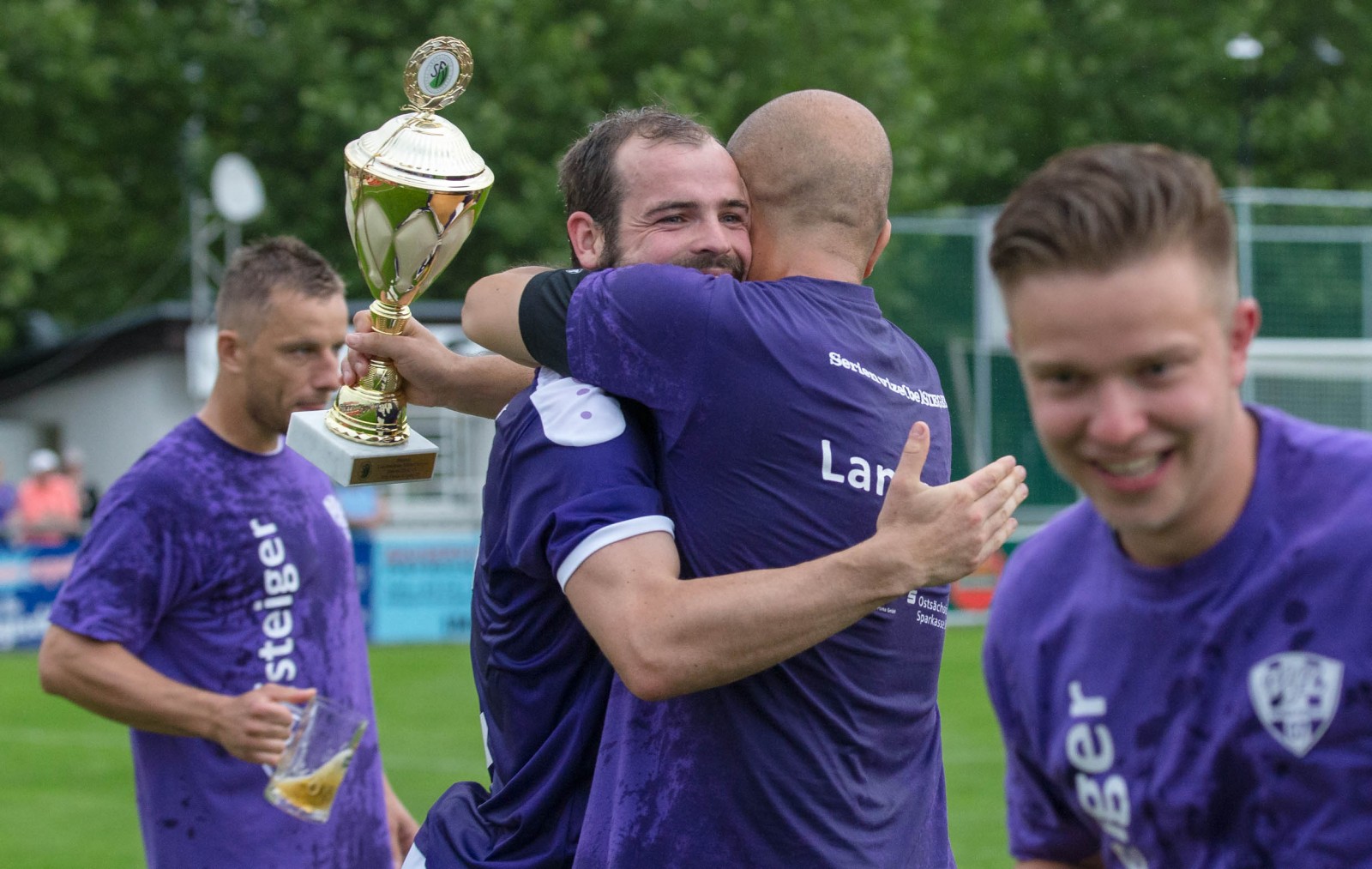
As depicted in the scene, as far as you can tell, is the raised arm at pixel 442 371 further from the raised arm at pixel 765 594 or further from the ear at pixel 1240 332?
the ear at pixel 1240 332

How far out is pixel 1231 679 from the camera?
2.17 meters

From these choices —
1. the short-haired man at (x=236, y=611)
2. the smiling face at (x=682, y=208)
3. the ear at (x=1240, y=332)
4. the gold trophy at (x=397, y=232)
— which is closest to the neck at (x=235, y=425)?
the short-haired man at (x=236, y=611)

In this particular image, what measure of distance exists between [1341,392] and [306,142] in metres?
15.7

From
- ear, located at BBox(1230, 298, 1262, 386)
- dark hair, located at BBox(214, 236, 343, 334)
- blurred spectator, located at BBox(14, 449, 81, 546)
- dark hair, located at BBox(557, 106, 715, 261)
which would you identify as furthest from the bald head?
blurred spectator, located at BBox(14, 449, 81, 546)

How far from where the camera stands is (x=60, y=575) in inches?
637

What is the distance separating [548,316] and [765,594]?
0.69 m

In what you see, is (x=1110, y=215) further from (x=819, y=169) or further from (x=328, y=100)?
(x=328, y=100)

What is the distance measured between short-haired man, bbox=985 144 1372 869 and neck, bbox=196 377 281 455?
303 cm

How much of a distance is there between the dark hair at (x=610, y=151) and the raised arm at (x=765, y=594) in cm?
76

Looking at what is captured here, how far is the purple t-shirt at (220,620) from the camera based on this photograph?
4.42 m

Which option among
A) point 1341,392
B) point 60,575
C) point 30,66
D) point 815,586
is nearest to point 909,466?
point 815,586

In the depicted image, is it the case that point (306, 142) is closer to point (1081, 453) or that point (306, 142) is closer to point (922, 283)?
point (922, 283)

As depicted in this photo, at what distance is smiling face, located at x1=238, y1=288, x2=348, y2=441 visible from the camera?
4699mm

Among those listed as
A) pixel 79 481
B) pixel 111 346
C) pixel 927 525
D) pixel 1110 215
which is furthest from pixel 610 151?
pixel 111 346
